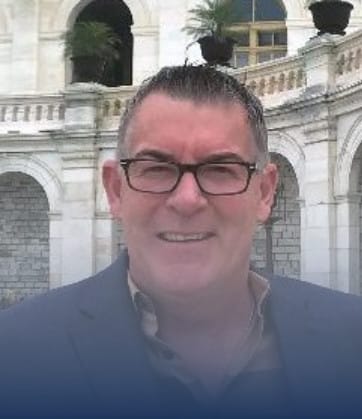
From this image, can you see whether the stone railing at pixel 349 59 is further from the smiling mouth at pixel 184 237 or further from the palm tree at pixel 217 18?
the smiling mouth at pixel 184 237

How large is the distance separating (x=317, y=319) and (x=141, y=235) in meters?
0.49

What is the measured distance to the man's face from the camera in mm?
1863

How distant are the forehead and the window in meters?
24.0

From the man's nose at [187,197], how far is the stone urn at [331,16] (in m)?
15.0

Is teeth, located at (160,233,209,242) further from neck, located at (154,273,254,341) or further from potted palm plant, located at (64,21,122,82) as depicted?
potted palm plant, located at (64,21,122,82)

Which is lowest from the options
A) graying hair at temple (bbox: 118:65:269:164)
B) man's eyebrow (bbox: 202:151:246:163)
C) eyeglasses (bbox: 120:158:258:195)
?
eyeglasses (bbox: 120:158:258:195)

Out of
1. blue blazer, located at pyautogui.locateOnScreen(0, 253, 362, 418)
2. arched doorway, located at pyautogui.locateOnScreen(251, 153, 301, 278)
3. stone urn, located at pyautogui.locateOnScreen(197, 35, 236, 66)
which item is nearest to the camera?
blue blazer, located at pyautogui.locateOnScreen(0, 253, 362, 418)

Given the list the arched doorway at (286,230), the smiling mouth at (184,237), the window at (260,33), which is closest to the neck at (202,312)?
the smiling mouth at (184,237)

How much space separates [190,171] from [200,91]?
198 mm

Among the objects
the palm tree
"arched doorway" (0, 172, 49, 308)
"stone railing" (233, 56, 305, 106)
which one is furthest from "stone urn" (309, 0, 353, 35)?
"arched doorway" (0, 172, 49, 308)

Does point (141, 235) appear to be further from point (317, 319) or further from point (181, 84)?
point (317, 319)

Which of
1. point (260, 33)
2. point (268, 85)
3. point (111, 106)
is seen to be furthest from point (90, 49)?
point (260, 33)

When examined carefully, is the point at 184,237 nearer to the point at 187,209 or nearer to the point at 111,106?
the point at 187,209

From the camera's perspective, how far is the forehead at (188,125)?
187 cm
